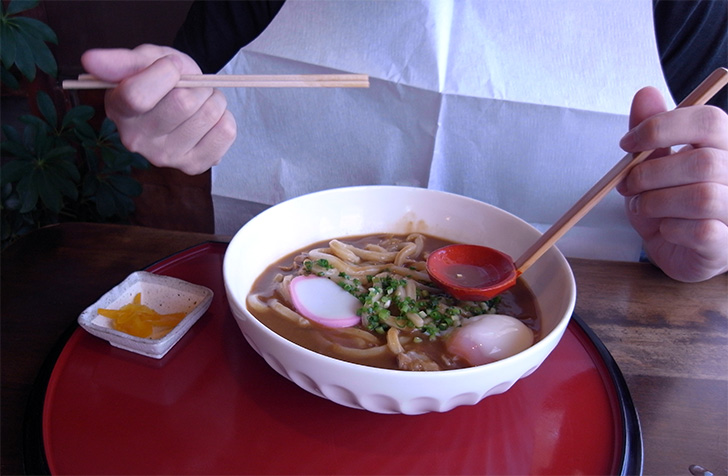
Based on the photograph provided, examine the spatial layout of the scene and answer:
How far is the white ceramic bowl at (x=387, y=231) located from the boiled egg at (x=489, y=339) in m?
0.06

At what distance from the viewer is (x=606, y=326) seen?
140 cm

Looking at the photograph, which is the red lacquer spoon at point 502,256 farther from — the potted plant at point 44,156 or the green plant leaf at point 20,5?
the green plant leaf at point 20,5

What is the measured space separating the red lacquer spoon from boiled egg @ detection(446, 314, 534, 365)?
4.9 inches

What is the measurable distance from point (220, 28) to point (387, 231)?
1315mm

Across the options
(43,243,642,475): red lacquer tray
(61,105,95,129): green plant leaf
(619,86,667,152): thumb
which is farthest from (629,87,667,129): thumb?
(61,105,95,129): green plant leaf

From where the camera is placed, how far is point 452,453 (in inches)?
38.2

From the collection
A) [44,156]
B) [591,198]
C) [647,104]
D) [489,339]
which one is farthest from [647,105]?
[44,156]

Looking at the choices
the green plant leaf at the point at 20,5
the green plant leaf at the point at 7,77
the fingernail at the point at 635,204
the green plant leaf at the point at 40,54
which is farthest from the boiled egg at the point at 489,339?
the green plant leaf at the point at 7,77

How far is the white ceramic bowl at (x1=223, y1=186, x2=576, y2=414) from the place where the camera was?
0.86 m

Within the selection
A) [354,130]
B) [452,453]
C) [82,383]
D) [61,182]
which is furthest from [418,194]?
[61,182]

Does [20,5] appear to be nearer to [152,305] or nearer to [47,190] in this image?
[47,190]

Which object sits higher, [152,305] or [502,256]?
[502,256]

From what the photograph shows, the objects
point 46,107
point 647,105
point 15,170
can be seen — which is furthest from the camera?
point 46,107

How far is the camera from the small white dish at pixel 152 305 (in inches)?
45.7
